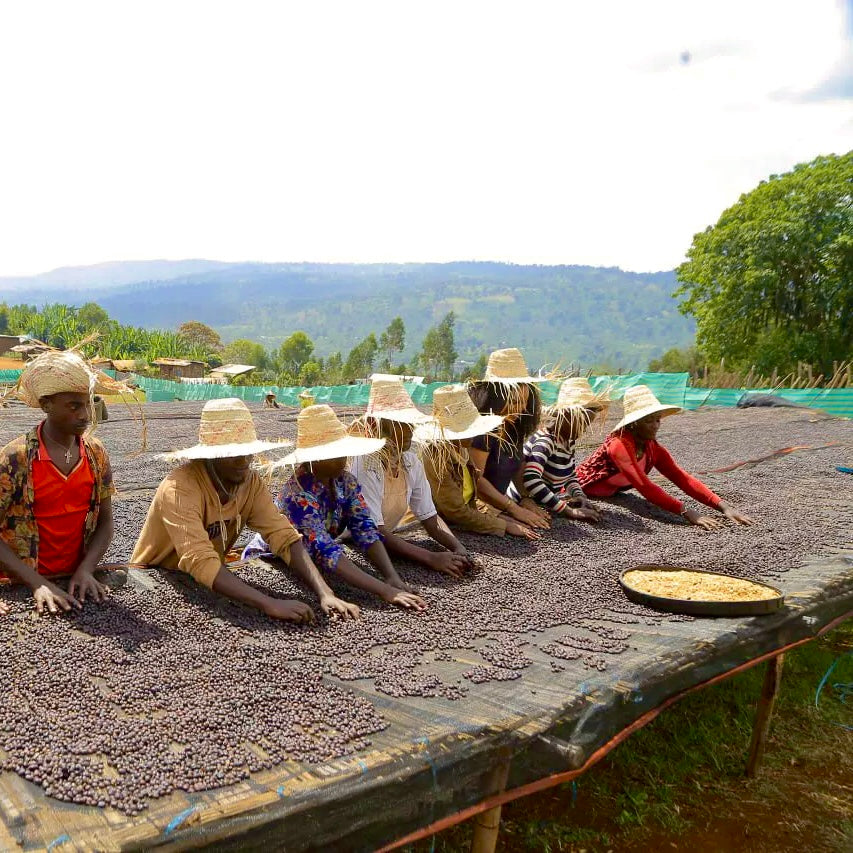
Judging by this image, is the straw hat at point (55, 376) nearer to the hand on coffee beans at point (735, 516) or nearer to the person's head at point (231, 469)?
the person's head at point (231, 469)

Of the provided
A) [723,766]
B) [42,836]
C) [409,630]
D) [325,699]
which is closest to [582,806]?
[723,766]

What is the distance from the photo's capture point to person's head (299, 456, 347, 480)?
2969mm

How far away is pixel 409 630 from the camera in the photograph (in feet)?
8.23

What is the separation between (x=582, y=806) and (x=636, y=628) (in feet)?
2.85

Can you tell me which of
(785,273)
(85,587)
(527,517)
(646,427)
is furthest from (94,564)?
(785,273)

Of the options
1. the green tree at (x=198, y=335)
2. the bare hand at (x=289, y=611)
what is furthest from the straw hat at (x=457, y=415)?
the green tree at (x=198, y=335)

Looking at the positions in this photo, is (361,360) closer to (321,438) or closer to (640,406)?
(640,406)

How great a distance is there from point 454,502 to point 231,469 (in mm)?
1446

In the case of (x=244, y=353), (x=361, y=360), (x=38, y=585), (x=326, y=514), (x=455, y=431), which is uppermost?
(x=455, y=431)

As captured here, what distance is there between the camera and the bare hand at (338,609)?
8.43 feet

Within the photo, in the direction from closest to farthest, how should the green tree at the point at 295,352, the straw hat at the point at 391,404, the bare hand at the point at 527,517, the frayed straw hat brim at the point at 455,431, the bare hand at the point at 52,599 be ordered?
the bare hand at the point at 52,599, the straw hat at the point at 391,404, the frayed straw hat brim at the point at 455,431, the bare hand at the point at 527,517, the green tree at the point at 295,352

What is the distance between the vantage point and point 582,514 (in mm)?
4230

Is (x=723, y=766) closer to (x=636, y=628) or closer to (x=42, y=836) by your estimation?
(x=636, y=628)

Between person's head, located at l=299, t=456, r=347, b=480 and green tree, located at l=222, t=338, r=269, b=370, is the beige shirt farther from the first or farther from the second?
green tree, located at l=222, t=338, r=269, b=370
